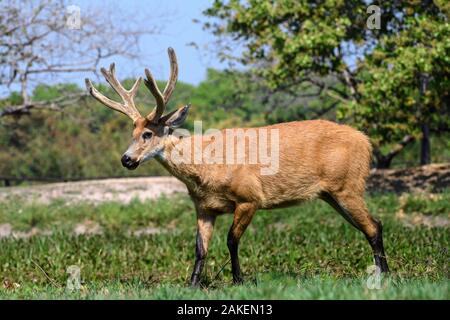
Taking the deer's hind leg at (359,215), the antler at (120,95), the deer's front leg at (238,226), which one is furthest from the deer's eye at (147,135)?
the deer's hind leg at (359,215)

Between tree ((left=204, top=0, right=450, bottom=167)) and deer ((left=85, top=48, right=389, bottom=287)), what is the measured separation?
884 centimetres

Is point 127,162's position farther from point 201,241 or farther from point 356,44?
point 356,44

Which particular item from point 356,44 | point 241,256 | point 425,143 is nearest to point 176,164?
point 241,256

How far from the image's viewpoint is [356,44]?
22031mm

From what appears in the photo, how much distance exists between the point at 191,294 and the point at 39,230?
542 inches

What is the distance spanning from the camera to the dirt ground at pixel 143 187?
2216 centimetres

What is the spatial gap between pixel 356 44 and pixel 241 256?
37.0ft

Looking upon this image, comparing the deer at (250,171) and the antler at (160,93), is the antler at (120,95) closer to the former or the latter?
the deer at (250,171)

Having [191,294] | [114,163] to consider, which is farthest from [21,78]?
[114,163]

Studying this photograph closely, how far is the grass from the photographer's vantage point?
661cm

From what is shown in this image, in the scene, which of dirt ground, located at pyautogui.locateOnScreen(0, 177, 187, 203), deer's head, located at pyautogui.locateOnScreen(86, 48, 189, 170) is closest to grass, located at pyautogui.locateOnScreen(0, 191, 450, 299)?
deer's head, located at pyautogui.locateOnScreen(86, 48, 189, 170)

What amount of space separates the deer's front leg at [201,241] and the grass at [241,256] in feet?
0.59

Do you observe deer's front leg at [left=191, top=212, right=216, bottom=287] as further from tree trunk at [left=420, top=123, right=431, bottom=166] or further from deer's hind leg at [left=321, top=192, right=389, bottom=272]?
tree trunk at [left=420, top=123, right=431, bottom=166]
